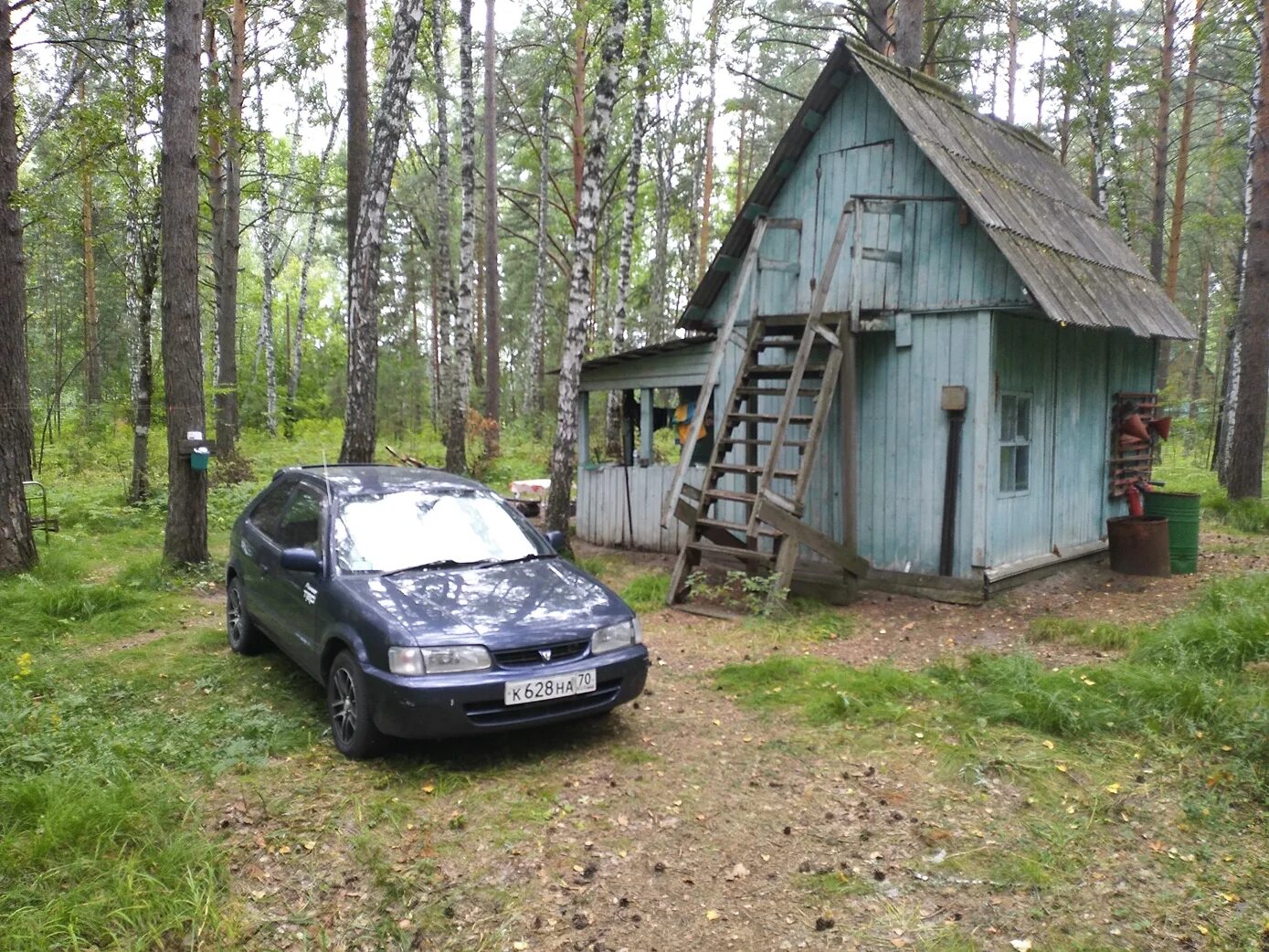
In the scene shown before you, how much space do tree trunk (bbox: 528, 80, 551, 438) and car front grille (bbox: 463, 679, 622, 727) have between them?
17610mm

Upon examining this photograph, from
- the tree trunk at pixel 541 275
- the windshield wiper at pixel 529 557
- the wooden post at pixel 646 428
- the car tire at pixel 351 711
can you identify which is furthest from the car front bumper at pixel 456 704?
the tree trunk at pixel 541 275

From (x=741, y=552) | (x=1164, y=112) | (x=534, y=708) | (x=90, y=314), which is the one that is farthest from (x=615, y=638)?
(x=90, y=314)

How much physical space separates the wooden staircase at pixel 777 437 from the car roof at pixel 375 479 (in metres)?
2.87

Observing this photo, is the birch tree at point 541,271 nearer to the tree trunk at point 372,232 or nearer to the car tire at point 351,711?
the tree trunk at point 372,232

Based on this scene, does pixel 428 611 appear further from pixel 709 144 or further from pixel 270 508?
pixel 709 144

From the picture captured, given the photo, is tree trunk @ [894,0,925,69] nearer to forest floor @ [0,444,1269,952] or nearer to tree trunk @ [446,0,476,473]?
tree trunk @ [446,0,476,473]

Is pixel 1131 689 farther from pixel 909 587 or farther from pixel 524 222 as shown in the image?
pixel 524 222

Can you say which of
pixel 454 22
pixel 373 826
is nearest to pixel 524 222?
pixel 454 22

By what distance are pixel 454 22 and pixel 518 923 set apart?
21030mm

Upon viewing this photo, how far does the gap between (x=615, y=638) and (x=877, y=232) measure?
649 cm

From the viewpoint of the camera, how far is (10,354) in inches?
351

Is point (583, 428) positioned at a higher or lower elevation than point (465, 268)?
lower

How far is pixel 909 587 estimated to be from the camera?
9.24 m

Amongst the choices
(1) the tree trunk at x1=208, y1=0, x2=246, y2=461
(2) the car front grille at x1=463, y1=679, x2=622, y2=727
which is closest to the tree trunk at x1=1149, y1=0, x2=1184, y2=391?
(2) the car front grille at x1=463, y1=679, x2=622, y2=727
